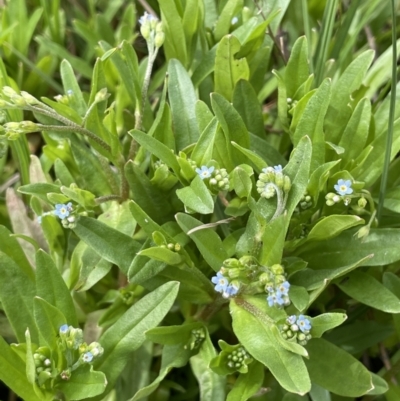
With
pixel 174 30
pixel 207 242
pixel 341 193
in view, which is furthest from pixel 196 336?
pixel 174 30

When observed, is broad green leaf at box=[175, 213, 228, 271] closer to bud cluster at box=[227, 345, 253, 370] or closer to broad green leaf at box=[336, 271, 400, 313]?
bud cluster at box=[227, 345, 253, 370]

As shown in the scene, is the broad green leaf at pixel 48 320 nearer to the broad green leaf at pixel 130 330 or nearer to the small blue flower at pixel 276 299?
the broad green leaf at pixel 130 330

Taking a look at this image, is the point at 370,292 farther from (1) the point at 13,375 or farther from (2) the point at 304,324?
(1) the point at 13,375

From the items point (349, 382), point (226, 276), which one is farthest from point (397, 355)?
point (226, 276)

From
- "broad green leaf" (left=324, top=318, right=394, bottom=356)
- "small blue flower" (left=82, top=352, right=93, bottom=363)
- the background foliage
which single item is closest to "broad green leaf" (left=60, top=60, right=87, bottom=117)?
the background foliage

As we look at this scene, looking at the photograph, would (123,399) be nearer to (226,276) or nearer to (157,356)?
(157,356)

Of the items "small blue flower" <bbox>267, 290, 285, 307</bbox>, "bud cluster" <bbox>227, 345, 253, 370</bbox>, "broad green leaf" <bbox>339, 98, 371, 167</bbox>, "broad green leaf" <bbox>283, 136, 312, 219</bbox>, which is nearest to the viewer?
"small blue flower" <bbox>267, 290, 285, 307</bbox>
